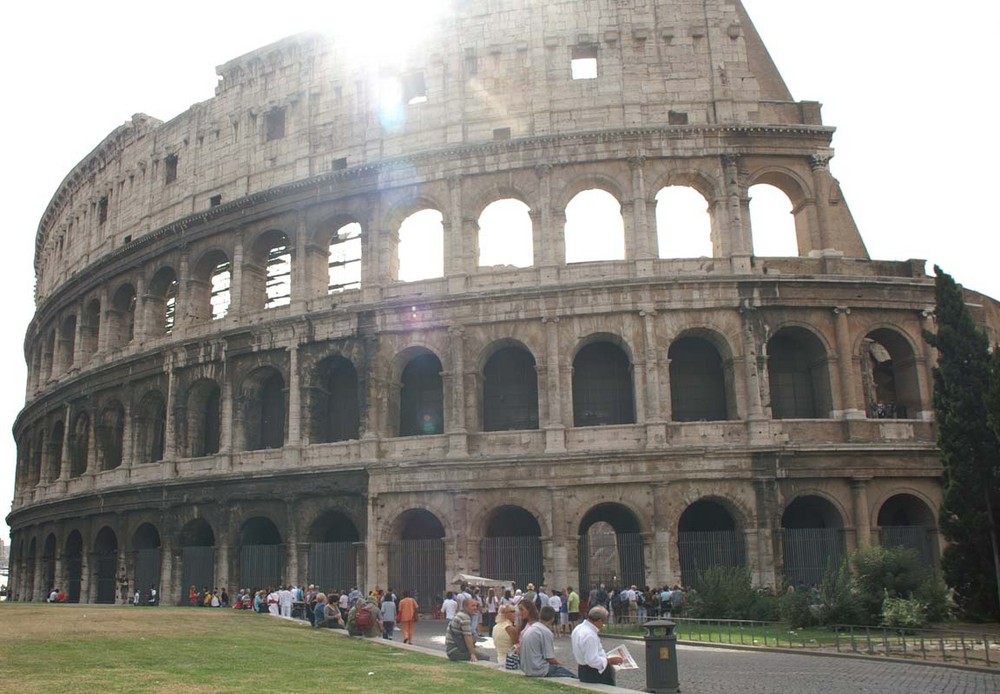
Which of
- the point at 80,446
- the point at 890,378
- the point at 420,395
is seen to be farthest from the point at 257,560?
the point at 890,378

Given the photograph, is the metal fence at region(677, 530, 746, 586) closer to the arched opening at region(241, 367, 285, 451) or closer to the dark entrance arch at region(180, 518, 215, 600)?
the arched opening at region(241, 367, 285, 451)

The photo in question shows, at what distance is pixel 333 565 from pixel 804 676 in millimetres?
16150

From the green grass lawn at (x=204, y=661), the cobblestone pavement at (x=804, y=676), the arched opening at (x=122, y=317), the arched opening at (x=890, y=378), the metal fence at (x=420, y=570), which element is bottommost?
the cobblestone pavement at (x=804, y=676)

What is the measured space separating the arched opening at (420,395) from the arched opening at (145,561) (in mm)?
9435

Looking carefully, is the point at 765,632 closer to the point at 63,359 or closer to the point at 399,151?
the point at 399,151

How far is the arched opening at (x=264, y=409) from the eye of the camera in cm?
2912

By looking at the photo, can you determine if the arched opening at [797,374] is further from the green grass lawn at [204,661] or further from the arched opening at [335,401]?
the green grass lawn at [204,661]

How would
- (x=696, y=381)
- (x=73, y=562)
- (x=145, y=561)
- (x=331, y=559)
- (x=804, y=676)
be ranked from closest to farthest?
(x=804, y=676) → (x=696, y=381) → (x=331, y=559) → (x=145, y=561) → (x=73, y=562)

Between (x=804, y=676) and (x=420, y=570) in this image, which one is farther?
(x=420, y=570)

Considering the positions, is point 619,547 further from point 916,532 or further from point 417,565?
point 916,532

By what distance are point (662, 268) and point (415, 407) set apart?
8.19m

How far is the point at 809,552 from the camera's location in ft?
78.1

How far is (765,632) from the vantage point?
17.6 metres

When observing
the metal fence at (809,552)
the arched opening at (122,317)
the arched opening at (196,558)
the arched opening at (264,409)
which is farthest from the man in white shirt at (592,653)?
the arched opening at (122,317)
